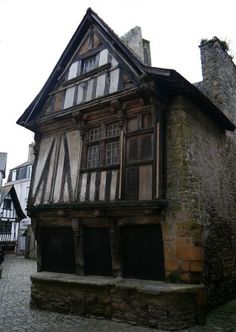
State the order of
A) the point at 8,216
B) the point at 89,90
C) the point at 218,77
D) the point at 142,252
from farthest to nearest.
A: the point at 8,216, the point at 218,77, the point at 89,90, the point at 142,252

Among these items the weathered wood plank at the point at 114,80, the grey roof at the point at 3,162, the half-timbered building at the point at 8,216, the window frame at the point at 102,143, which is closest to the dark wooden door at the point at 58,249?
the window frame at the point at 102,143

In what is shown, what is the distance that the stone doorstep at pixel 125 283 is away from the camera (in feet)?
16.5

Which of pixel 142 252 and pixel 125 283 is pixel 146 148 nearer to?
pixel 142 252

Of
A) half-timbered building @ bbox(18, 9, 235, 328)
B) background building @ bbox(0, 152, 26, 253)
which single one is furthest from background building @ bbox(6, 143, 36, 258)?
half-timbered building @ bbox(18, 9, 235, 328)

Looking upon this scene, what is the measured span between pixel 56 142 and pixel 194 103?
3.42m

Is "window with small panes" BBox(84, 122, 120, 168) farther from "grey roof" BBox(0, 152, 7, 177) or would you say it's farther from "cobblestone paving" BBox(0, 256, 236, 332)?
"grey roof" BBox(0, 152, 7, 177)

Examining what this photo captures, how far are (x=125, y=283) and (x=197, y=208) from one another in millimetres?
1897

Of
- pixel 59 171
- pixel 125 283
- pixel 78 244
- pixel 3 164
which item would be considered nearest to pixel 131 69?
pixel 59 171

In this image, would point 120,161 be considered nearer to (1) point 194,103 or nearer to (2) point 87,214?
Answer: (2) point 87,214

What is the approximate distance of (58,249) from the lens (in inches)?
288

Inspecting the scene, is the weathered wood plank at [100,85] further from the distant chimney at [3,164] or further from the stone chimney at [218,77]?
the distant chimney at [3,164]

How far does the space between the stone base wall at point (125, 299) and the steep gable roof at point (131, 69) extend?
11.8 ft

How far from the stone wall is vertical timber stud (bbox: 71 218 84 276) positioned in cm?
202

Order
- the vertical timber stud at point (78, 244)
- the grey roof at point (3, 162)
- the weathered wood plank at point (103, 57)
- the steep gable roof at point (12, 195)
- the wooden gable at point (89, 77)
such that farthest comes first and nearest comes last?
1. the grey roof at point (3, 162)
2. the steep gable roof at point (12, 195)
3. the weathered wood plank at point (103, 57)
4. the wooden gable at point (89, 77)
5. the vertical timber stud at point (78, 244)
